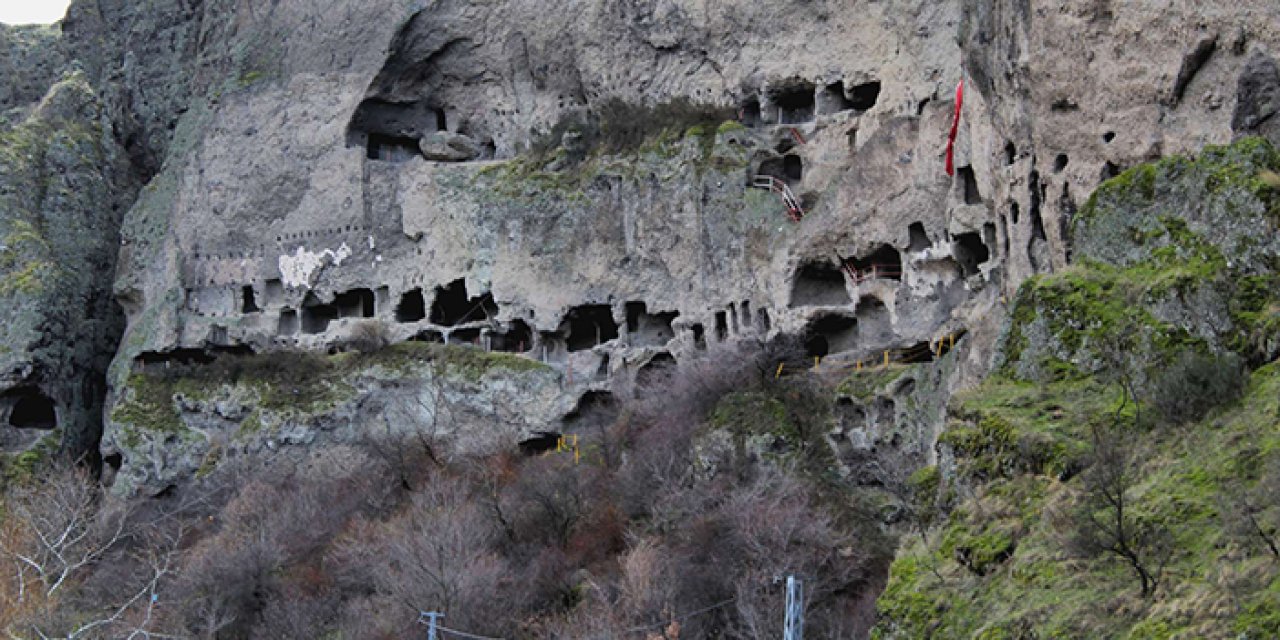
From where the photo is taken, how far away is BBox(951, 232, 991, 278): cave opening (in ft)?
109

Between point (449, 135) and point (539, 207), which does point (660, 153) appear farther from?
point (449, 135)

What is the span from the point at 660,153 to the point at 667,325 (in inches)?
181

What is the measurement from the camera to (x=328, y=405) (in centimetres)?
4088

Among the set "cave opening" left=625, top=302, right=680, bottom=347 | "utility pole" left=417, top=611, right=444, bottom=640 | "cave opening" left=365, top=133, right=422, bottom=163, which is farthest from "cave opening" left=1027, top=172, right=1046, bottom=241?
"cave opening" left=365, top=133, right=422, bottom=163

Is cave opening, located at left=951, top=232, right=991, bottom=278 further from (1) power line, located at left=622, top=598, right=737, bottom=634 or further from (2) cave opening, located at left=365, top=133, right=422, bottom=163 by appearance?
(2) cave opening, located at left=365, top=133, right=422, bottom=163

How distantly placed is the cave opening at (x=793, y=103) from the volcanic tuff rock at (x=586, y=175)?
92mm

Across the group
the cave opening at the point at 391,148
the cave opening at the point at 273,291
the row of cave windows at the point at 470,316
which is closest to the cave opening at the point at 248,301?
the row of cave windows at the point at 470,316

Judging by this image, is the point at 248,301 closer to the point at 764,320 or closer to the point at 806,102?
the point at 764,320

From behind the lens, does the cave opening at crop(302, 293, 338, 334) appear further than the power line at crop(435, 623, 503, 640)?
Yes

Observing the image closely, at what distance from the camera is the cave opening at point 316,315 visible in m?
44.6

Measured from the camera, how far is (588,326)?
41500mm

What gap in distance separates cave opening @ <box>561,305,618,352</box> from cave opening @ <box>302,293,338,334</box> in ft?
25.5

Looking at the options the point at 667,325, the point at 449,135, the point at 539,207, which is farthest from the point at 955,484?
the point at 449,135

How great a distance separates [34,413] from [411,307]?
40.2 feet
